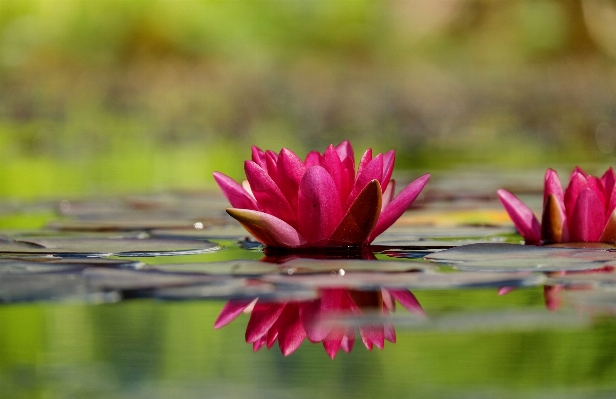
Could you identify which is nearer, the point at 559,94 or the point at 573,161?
the point at 573,161

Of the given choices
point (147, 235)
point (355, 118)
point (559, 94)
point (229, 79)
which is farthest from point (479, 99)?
point (147, 235)

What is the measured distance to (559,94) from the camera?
9453 mm

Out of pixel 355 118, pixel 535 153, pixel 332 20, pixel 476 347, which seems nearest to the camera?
pixel 476 347

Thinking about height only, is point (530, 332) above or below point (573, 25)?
below

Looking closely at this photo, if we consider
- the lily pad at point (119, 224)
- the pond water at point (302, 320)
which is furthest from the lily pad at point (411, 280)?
the lily pad at point (119, 224)

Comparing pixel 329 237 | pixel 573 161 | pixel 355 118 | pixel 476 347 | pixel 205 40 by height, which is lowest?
pixel 476 347

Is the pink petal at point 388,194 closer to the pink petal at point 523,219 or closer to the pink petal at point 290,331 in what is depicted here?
the pink petal at point 523,219

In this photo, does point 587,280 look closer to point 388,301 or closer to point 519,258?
point 519,258

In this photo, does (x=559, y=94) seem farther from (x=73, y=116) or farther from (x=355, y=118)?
(x=73, y=116)

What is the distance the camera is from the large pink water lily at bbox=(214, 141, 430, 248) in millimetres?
1924

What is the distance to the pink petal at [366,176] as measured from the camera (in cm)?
197

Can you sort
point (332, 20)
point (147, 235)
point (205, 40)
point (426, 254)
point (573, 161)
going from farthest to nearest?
point (332, 20) → point (205, 40) → point (573, 161) → point (147, 235) → point (426, 254)

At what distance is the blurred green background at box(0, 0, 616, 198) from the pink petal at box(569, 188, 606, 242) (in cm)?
296

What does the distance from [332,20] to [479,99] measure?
3011mm
